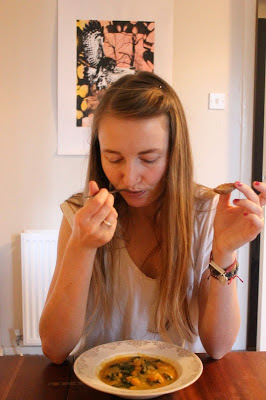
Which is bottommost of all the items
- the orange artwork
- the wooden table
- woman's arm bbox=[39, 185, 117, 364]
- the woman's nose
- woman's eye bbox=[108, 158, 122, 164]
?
the wooden table

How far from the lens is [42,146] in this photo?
2.17 m

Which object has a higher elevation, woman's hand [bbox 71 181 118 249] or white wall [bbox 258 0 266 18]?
white wall [bbox 258 0 266 18]

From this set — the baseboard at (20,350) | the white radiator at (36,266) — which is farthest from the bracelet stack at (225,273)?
the baseboard at (20,350)

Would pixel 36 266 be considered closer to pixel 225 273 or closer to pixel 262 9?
pixel 225 273

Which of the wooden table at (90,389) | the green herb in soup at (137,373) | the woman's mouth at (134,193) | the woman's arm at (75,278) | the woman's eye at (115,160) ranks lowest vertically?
the wooden table at (90,389)

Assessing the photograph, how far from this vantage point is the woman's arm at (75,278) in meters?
0.85

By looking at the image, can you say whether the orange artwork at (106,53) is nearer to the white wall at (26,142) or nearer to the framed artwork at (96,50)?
the framed artwork at (96,50)

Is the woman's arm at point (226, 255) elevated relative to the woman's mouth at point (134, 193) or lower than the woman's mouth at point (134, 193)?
lower

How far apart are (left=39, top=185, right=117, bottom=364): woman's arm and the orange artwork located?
4.35 ft

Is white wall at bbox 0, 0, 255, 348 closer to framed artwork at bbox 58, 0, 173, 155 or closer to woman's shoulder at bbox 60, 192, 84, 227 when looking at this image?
framed artwork at bbox 58, 0, 173, 155

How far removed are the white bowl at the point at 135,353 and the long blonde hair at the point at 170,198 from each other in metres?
0.19

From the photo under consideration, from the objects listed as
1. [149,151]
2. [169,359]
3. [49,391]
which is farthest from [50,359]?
[149,151]

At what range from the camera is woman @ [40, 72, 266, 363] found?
902 mm

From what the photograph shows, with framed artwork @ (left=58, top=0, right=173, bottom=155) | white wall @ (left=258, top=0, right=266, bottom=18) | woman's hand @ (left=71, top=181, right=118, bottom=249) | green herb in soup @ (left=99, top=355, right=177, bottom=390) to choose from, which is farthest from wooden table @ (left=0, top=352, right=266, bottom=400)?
white wall @ (left=258, top=0, right=266, bottom=18)
